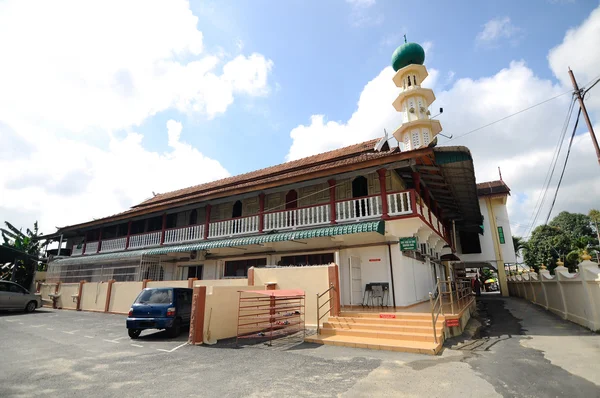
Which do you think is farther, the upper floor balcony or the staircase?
the upper floor balcony

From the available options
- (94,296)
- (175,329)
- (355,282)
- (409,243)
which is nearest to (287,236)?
(355,282)

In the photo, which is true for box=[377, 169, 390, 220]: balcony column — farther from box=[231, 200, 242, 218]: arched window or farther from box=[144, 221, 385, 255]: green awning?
box=[231, 200, 242, 218]: arched window

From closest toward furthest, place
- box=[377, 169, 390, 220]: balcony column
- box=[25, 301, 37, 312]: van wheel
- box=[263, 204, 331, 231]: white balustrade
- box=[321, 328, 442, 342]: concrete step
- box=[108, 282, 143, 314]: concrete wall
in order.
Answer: box=[321, 328, 442, 342]: concrete step → box=[377, 169, 390, 220]: balcony column → box=[263, 204, 331, 231]: white balustrade → box=[108, 282, 143, 314]: concrete wall → box=[25, 301, 37, 312]: van wheel

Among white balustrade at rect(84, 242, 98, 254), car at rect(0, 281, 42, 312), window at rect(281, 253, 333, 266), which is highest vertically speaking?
white balustrade at rect(84, 242, 98, 254)

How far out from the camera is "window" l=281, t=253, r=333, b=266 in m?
13.4

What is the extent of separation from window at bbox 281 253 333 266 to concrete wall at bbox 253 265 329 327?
9.60ft

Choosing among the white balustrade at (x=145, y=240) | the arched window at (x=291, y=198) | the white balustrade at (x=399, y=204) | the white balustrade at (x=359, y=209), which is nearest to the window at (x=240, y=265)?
the arched window at (x=291, y=198)

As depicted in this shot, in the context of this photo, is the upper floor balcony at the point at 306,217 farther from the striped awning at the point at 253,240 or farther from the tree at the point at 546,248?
the tree at the point at 546,248

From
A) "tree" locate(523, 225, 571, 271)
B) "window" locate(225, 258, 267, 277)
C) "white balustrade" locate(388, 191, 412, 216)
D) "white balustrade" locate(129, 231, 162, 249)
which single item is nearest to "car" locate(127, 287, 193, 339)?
"window" locate(225, 258, 267, 277)

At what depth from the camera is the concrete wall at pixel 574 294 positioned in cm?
877

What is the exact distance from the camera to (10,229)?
25.9m

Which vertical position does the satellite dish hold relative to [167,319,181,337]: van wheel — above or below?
above

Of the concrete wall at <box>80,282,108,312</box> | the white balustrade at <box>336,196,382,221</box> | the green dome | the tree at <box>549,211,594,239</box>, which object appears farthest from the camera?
the tree at <box>549,211,594,239</box>

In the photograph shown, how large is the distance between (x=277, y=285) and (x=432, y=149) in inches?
273
